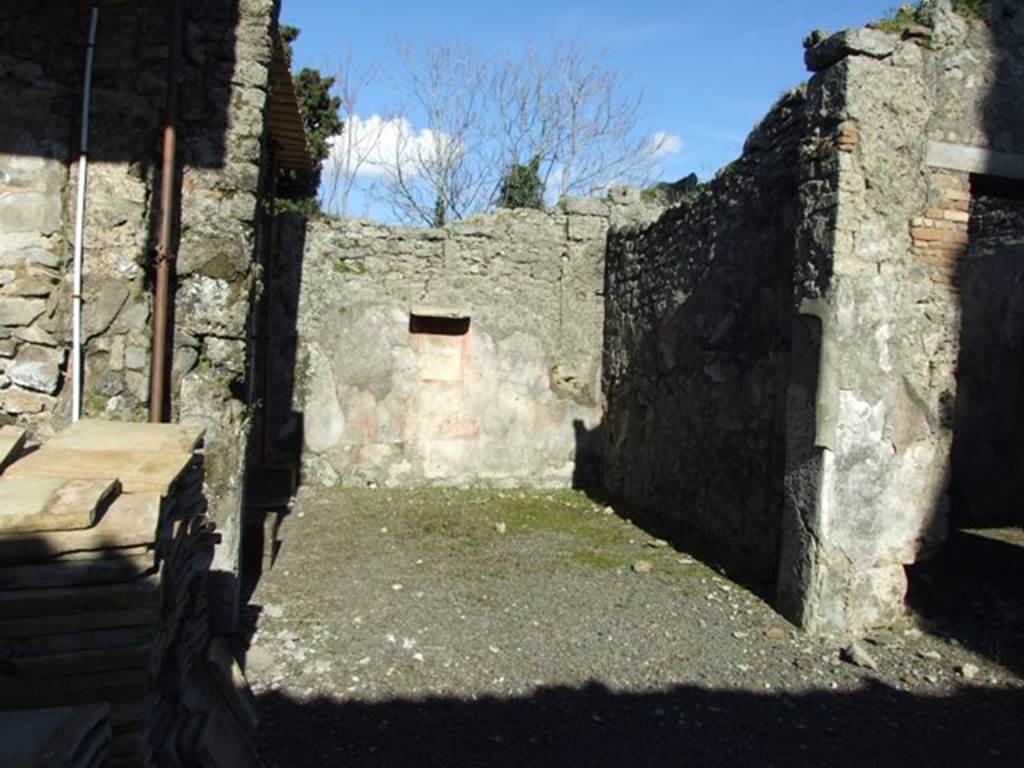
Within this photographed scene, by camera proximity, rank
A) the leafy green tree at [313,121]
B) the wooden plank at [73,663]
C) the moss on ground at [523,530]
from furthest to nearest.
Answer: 1. the leafy green tree at [313,121]
2. the moss on ground at [523,530]
3. the wooden plank at [73,663]

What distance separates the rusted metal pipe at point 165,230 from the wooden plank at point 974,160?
13.2 ft

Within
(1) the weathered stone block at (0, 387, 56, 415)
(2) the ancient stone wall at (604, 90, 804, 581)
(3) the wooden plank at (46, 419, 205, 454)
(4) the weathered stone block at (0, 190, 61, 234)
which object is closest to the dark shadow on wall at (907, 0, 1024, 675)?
(2) the ancient stone wall at (604, 90, 804, 581)

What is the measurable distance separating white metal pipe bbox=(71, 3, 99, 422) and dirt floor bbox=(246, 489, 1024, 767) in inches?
62.8

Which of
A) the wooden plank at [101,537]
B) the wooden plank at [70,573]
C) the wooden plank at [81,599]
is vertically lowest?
the wooden plank at [81,599]

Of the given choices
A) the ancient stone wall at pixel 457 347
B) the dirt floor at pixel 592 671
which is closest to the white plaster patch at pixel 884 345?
the dirt floor at pixel 592 671

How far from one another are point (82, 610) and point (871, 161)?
4.37 m

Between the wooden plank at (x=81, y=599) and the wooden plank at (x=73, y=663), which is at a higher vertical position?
the wooden plank at (x=81, y=599)

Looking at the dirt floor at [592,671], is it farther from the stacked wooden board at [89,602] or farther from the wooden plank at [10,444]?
the wooden plank at [10,444]

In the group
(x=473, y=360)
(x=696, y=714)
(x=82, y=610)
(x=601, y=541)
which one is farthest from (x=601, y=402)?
(x=82, y=610)

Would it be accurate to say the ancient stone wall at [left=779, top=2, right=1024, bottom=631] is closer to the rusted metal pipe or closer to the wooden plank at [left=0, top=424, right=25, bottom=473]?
the rusted metal pipe

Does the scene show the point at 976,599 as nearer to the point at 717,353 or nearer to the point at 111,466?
the point at 717,353

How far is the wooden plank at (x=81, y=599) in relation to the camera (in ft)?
6.15

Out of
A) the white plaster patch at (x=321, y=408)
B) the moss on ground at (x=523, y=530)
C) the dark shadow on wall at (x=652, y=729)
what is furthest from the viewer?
the white plaster patch at (x=321, y=408)

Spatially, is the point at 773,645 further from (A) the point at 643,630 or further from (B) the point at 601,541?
(B) the point at 601,541
